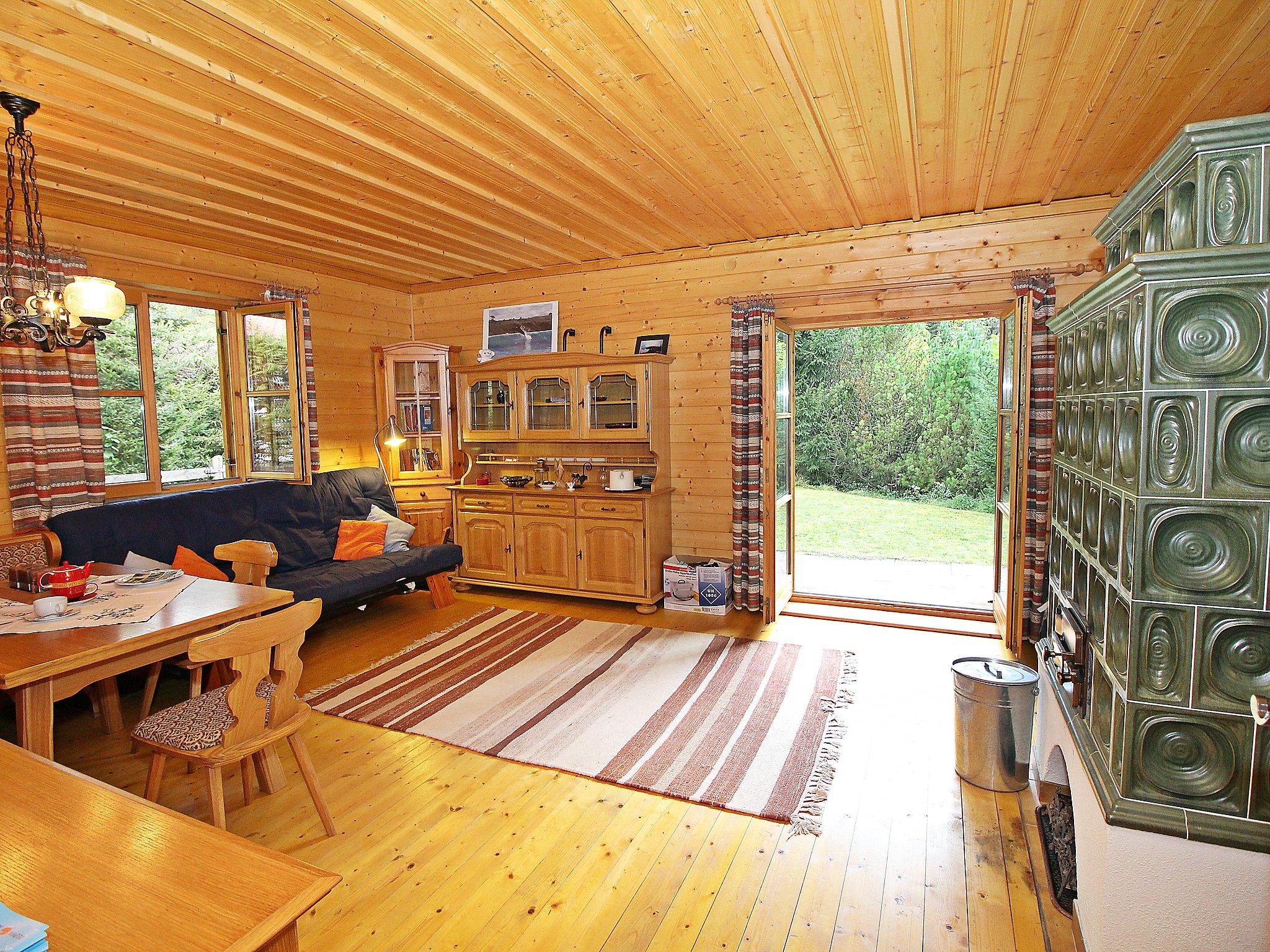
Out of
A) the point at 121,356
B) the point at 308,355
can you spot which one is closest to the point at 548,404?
the point at 308,355

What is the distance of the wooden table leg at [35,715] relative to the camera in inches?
84.7

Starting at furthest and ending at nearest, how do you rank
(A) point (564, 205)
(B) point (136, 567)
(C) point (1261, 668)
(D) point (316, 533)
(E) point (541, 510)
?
(E) point (541, 510) < (D) point (316, 533) < (A) point (564, 205) < (B) point (136, 567) < (C) point (1261, 668)

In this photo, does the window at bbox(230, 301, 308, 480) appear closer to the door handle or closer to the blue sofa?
the blue sofa

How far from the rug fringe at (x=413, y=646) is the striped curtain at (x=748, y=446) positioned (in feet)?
5.97

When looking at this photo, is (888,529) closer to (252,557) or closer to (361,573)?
(361,573)

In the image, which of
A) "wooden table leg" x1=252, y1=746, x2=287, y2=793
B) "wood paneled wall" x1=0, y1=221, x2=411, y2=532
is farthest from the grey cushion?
"wooden table leg" x1=252, y1=746, x2=287, y2=793

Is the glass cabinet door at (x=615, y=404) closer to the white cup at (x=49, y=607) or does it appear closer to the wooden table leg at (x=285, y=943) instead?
the white cup at (x=49, y=607)

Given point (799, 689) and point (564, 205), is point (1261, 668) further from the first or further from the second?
point (564, 205)

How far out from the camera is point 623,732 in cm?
313

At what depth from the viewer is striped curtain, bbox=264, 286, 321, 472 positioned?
480 centimetres

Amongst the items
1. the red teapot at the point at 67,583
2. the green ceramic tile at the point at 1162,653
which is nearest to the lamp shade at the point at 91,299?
the red teapot at the point at 67,583

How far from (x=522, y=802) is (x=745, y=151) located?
2.93 meters

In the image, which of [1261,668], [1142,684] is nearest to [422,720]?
[1142,684]

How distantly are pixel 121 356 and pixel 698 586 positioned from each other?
405 cm
